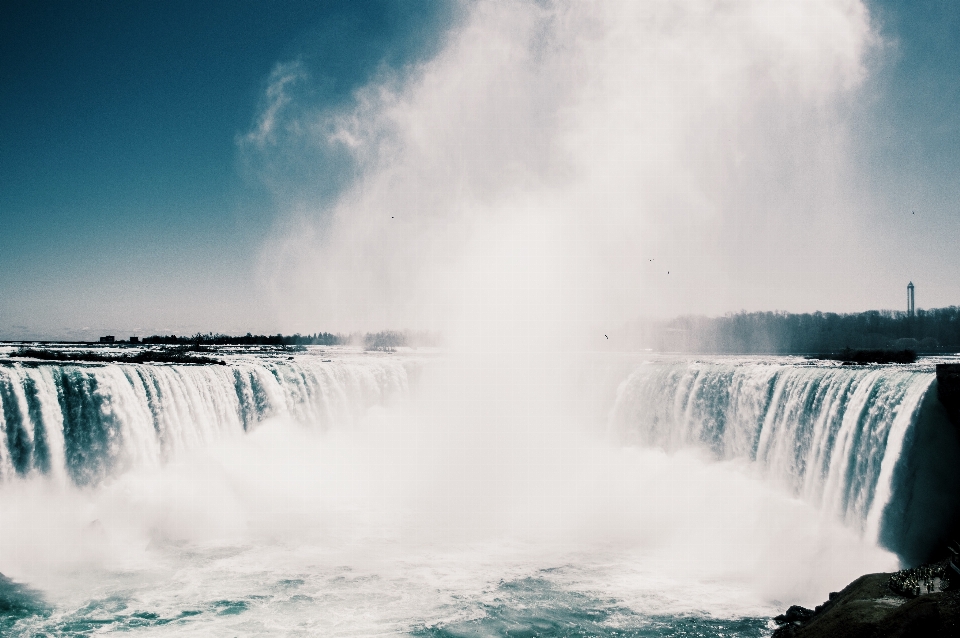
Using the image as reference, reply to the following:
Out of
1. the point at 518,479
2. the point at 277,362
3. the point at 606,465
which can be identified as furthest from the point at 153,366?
the point at 606,465

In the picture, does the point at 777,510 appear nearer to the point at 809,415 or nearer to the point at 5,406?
the point at 809,415

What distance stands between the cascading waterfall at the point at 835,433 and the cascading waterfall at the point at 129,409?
14.7 m

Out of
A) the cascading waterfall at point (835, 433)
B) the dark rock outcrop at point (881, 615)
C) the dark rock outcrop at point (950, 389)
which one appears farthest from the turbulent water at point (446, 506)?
the dark rock outcrop at point (881, 615)

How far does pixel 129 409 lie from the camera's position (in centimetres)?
1806

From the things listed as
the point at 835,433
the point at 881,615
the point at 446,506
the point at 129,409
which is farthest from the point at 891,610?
the point at 129,409

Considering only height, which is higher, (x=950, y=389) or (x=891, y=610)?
(x=950, y=389)

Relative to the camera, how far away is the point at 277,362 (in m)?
26.7

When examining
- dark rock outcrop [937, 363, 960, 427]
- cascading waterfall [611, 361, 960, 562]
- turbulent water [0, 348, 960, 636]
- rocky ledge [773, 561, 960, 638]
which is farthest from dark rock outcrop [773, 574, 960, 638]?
dark rock outcrop [937, 363, 960, 427]

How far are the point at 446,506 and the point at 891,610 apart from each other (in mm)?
13918

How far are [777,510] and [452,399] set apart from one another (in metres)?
17.3

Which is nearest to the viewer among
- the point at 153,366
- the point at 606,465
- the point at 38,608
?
the point at 38,608

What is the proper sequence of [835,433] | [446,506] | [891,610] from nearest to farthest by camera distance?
[891,610] → [835,433] → [446,506]

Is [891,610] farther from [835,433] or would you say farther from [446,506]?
[446,506]

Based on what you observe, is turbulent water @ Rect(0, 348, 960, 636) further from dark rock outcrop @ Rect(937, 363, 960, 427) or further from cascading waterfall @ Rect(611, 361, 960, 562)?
dark rock outcrop @ Rect(937, 363, 960, 427)
